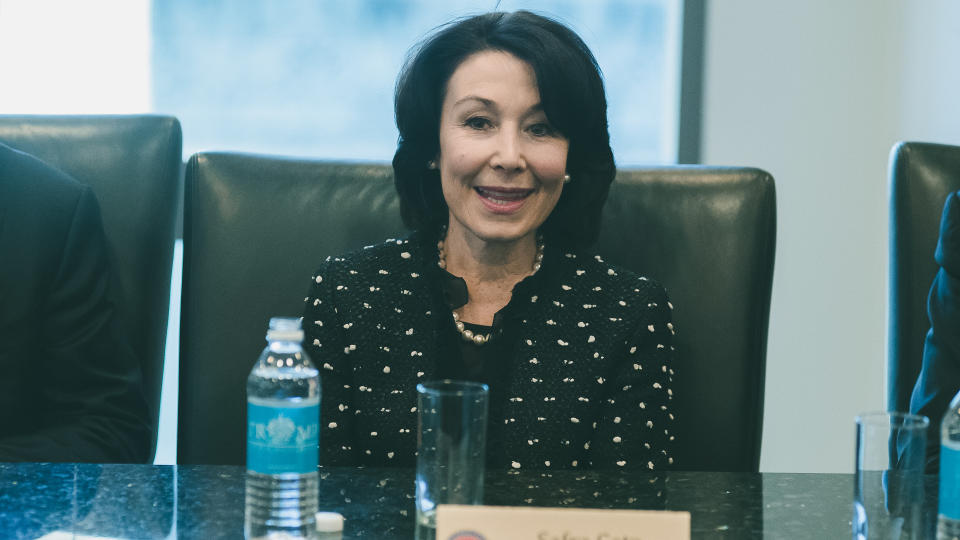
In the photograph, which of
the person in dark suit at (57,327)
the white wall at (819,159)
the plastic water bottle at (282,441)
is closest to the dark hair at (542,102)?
the person in dark suit at (57,327)

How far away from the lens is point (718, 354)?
170cm

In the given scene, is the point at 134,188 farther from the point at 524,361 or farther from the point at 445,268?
the point at 524,361

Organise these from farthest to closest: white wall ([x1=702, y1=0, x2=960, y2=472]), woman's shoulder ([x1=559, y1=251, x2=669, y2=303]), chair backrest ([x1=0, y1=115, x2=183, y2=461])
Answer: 1. white wall ([x1=702, y1=0, x2=960, y2=472])
2. chair backrest ([x1=0, y1=115, x2=183, y2=461])
3. woman's shoulder ([x1=559, y1=251, x2=669, y2=303])

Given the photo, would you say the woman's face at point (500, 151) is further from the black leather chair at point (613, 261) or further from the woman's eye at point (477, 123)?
the black leather chair at point (613, 261)

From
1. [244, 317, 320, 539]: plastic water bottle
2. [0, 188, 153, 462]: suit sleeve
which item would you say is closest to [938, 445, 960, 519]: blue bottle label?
[244, 317, 320, 539]: plastic water bottle

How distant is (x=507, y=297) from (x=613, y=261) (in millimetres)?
213

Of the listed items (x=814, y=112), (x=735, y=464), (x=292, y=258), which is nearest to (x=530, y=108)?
(x=292, y=258)

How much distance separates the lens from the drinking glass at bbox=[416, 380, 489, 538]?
883 millimetres

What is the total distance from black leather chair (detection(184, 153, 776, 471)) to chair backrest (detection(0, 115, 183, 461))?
5cm

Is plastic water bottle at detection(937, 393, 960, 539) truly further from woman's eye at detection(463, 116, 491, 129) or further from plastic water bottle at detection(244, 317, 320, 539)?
woman's eye at detection(463, 116, 491, 129)

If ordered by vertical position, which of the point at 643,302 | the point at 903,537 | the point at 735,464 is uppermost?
the point at 643,302

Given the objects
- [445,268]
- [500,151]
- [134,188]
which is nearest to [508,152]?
[500,151]

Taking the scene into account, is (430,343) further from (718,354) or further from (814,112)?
(814,112)

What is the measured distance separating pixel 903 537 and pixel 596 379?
0.71 metres
